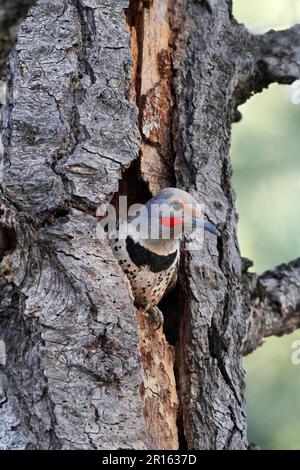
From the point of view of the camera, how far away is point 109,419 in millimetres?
2908

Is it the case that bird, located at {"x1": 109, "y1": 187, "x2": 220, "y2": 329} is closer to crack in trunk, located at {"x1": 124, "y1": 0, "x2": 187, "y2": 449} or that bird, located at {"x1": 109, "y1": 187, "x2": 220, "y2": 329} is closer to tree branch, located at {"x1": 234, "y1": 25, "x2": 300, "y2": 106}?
crack in trunk, located at {"x1": 124, "y1": 0, "x2": 187, "y2": 449}

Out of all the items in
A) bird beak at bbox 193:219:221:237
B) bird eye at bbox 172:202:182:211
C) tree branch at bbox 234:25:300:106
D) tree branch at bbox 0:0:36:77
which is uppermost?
tree branch at bbox 234:25:300:106

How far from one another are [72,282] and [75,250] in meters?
0.12

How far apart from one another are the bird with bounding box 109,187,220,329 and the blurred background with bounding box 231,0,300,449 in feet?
5.50

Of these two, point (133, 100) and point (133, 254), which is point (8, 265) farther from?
point (133, 100)

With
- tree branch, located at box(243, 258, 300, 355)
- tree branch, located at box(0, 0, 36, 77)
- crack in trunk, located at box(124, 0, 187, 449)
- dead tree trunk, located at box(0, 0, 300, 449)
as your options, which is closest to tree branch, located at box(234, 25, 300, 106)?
dead tree trunk, located at box(0, 0, 300, 449)

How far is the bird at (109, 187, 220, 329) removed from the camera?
3.52 meters

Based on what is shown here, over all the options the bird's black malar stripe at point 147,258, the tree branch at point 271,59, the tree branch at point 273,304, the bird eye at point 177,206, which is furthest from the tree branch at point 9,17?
the tree branch at point 271,59

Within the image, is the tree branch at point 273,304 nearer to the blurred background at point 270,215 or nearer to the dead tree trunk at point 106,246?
the dead tree trunk at point 106,246

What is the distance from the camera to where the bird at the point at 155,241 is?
11.5ft

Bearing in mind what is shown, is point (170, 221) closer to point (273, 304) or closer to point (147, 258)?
point (147, 258)

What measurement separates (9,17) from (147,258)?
1.65 metres

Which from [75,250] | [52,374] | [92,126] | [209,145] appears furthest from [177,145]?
[52,374]

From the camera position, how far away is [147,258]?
3.63 metres
